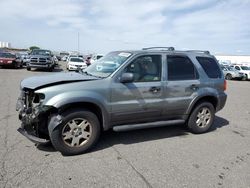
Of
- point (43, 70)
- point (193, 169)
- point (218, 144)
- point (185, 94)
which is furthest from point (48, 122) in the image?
point (43, 70)

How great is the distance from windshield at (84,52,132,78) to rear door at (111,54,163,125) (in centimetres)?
23

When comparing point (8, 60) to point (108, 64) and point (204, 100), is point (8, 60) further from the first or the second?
point (204, 100)

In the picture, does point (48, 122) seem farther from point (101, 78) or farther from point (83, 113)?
point (101, 78)

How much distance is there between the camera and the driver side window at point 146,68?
176 inches

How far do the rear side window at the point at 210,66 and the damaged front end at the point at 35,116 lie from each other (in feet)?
12.0

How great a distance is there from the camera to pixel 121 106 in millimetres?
4332

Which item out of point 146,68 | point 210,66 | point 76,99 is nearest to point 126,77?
point 146,68

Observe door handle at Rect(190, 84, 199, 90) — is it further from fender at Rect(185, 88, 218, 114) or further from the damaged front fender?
the damaged front fender

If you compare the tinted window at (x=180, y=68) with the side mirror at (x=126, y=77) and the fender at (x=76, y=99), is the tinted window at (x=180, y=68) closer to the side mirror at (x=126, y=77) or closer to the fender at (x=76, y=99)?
the side mirror at (x=126, y=77)

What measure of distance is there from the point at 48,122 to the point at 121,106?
1336 mm

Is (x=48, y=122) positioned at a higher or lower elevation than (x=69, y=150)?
higher

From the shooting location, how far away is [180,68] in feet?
16.7

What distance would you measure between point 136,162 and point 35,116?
184cm

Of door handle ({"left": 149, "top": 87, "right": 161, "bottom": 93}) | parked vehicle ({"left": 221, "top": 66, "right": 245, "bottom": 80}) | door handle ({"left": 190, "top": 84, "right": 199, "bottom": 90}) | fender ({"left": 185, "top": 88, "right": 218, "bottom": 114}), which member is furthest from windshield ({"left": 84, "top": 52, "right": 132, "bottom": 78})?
parked vehicle ({"left": 221, "top": 66, "right": 245, "bottom": 80})
